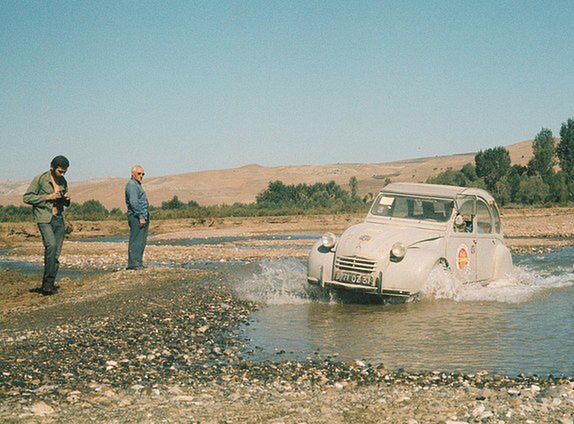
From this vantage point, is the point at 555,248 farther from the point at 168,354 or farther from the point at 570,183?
the point at 570,183

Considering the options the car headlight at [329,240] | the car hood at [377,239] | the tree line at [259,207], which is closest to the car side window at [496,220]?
the car hood at [377,239]

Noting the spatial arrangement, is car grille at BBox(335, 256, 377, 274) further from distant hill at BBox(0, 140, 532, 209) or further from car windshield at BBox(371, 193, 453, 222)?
distant hill at BBox(0, 140, 532, 209)

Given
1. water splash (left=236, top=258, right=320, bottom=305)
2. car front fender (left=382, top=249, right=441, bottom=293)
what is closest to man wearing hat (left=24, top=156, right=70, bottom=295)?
water splash (left=236, top=258, right=320, bottom=305)

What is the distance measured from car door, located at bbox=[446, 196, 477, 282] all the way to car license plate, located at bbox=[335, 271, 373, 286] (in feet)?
5.51

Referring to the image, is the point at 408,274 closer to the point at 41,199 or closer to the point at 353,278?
the point at 353,278

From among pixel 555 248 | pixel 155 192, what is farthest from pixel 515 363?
pixel 155 192

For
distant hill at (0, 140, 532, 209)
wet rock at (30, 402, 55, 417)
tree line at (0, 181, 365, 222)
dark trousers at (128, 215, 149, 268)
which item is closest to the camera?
wet rock at (30, 402, 55, 417)

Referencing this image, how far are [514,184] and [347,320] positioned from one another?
6383 cm

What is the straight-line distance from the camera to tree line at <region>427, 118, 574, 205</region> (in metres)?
63.9

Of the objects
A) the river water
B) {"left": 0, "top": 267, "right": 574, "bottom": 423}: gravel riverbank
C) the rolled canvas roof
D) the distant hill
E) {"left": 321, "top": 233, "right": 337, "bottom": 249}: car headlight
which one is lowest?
the river water

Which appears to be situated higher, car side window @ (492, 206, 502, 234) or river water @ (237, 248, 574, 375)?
car side window @ (492, 206, 502, 234)

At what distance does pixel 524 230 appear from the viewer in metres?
36.3

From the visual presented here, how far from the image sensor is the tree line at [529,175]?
6394 cm

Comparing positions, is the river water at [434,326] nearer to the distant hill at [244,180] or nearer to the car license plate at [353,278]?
the car license plate at [353,278]
